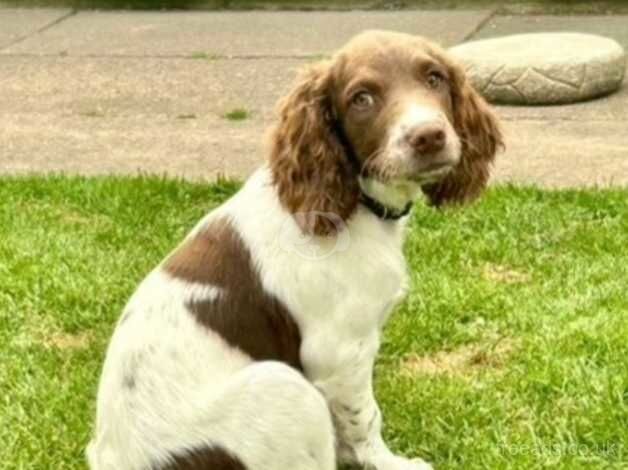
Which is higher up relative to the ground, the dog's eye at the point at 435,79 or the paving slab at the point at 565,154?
the dog's eye at the point at 435,79

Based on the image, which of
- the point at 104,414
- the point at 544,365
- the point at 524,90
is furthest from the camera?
the point at 524,90

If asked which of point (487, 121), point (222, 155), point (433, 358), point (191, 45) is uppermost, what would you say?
point (487, 121)

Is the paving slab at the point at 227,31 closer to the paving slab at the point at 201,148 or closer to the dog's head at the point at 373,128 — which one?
the paving slab at the point at 201,148

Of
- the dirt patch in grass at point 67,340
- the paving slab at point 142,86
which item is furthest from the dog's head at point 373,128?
the paving slab at point 142,86

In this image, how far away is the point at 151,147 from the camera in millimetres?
9047

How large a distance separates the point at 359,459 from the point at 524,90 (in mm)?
5019

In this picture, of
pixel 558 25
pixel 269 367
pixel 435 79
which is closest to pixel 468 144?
pixel 435 79

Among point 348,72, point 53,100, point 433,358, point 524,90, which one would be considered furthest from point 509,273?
point 53,100

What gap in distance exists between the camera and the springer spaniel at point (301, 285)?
14.1 feet

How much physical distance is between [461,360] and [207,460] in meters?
1.80

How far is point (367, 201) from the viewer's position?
186 inches

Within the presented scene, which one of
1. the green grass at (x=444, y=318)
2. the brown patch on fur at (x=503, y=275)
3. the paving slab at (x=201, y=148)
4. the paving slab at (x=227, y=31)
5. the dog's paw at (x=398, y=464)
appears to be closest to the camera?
the dog's paw at (x=398, y=464)

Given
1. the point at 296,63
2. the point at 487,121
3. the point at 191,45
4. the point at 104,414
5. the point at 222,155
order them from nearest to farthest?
the point at 104,414 < the point at 487,121 < the point at 222,155 < the point at 296,63 < the point at 191,45

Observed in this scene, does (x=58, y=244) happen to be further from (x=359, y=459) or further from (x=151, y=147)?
(x=359, y=459)
